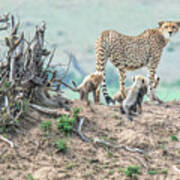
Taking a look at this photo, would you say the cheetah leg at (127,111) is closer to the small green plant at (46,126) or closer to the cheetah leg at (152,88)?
the small green plant at (46,126)

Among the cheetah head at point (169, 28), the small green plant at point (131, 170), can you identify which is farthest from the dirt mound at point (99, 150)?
the cheetah head at point (169, 28)

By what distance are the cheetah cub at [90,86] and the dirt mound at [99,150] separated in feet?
0.98

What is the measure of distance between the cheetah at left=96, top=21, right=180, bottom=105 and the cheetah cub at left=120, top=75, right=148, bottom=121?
0.97 metres

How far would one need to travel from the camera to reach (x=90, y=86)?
30.9ft

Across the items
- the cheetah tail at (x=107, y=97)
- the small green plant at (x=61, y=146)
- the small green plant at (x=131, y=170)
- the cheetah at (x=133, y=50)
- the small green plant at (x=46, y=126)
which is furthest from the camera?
the cheetah at (x=133, y=50)

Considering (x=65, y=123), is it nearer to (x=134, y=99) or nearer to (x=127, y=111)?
(x=127, y=111)

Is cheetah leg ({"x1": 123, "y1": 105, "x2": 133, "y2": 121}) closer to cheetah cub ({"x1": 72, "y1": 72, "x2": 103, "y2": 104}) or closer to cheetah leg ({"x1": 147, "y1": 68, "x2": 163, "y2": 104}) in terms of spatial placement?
cheetah cub ({"x1": 72, "y1": 72, "x2": 103, "y2": 104})

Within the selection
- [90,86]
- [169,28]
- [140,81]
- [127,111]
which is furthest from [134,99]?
[169,28]

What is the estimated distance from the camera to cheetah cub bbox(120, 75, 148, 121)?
909cm

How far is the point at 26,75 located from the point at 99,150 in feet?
6.55

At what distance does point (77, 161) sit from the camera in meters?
7.80

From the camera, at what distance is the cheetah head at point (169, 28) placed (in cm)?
1148

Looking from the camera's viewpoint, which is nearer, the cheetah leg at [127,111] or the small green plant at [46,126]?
the small green plant at [46,126]

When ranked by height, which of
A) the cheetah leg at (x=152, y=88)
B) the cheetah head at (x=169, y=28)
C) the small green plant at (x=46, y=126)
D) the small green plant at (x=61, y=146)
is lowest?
the small green plant at (x=61, y=146)
